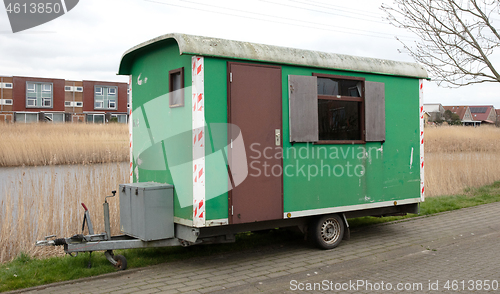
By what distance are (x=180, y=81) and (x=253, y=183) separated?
1.69m

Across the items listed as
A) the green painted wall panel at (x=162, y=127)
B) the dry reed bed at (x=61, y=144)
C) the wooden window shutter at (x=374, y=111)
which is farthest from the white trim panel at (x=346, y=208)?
the dry reed bed at (x=61, y=144)

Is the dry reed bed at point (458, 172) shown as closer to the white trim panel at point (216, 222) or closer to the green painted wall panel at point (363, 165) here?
the green painted wall panel at point (363, 165)

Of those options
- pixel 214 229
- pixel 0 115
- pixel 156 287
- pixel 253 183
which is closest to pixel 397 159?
pixel 253 183

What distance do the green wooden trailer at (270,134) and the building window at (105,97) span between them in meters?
51.2

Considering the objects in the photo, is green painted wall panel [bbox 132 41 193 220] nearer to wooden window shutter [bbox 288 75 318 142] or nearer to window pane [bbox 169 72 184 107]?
window pane [bbox 169 72 184 107]

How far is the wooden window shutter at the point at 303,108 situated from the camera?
648 cm

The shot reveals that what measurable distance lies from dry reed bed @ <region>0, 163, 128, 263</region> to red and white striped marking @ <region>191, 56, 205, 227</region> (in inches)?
113

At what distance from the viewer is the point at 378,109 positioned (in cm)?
749

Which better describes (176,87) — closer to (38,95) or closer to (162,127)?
(162,127)

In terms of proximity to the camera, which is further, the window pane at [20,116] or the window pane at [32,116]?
the window pane at [32,116]

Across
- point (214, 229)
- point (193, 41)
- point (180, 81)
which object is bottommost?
point (214, 229)

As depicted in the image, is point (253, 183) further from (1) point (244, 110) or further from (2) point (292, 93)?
(2) point (292, 93)

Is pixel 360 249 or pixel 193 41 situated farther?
pixel 360 249

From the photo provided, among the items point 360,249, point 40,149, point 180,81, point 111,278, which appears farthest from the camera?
point 40,149
